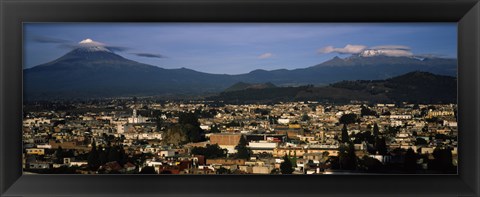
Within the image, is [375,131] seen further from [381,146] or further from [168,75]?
[168,75]

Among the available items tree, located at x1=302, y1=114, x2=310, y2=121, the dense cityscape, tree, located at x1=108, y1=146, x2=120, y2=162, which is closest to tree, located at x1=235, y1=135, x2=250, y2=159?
the dense cityscape

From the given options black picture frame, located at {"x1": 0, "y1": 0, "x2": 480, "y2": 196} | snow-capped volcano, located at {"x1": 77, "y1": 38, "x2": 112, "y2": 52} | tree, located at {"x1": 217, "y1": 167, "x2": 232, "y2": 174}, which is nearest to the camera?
black picture frame, located at {"x1": 0, "y1": 0, "x2": 480, "y2": 196}

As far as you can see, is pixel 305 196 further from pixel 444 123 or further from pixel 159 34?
pixel 159 34

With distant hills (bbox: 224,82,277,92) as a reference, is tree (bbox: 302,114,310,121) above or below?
below

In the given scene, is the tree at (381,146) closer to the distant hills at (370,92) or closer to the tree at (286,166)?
the distant hills at (370,92)

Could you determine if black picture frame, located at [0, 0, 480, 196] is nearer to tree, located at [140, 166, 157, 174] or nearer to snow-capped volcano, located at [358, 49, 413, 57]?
tree, located at [140, 166, 157, 174]

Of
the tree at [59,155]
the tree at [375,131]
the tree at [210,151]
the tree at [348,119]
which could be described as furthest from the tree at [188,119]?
the tree at [375,131]
